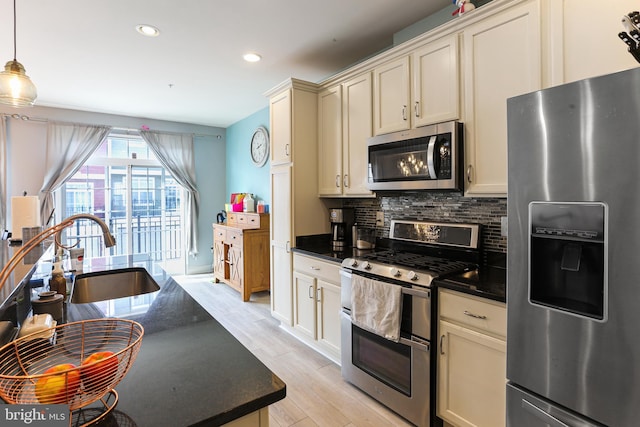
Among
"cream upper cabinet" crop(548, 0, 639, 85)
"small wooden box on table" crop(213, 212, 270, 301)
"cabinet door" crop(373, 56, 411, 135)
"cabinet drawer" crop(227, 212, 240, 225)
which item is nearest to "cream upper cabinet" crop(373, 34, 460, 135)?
"cabinet door" crop(373, 56, 411, 135)

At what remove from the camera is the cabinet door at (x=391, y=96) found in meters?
2.34

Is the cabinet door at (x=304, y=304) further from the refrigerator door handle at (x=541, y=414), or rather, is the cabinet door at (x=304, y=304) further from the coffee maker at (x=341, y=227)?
the refrigerator door handle at (x=541, y=414)

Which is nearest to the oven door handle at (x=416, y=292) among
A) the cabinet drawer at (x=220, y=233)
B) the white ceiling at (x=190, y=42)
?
the white ceiling at (x=190, y=42)

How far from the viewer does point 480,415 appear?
170 cm

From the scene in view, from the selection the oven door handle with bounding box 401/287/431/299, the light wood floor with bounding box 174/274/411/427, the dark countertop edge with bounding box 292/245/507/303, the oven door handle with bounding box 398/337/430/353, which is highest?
the dark countertop edge with bounding box 292/245/507/303

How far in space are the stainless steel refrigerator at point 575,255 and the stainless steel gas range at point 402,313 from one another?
53 cm

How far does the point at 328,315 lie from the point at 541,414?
161 centimetres

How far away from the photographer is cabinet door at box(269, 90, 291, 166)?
3.08 meters

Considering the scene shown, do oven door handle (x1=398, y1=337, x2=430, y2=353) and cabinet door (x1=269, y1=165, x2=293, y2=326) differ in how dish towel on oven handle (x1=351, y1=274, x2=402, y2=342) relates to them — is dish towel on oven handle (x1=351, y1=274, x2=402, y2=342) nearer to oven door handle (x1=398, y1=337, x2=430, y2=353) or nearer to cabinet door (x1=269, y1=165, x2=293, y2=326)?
oven door handle (x1=398, y1=337, x2=430, y2=353)

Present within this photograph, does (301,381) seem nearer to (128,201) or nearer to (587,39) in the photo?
(587,39)

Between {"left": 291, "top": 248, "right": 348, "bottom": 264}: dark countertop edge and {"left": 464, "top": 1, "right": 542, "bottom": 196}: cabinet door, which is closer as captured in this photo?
→ {"left": 464, "top": 1, "right": 542, "bottom": 196}: cabinet door

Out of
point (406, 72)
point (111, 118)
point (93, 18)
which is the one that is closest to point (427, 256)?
point (406, 72)

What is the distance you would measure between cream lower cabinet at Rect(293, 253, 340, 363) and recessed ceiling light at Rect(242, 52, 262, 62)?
6.07 feet

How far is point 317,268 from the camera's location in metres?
2.75
